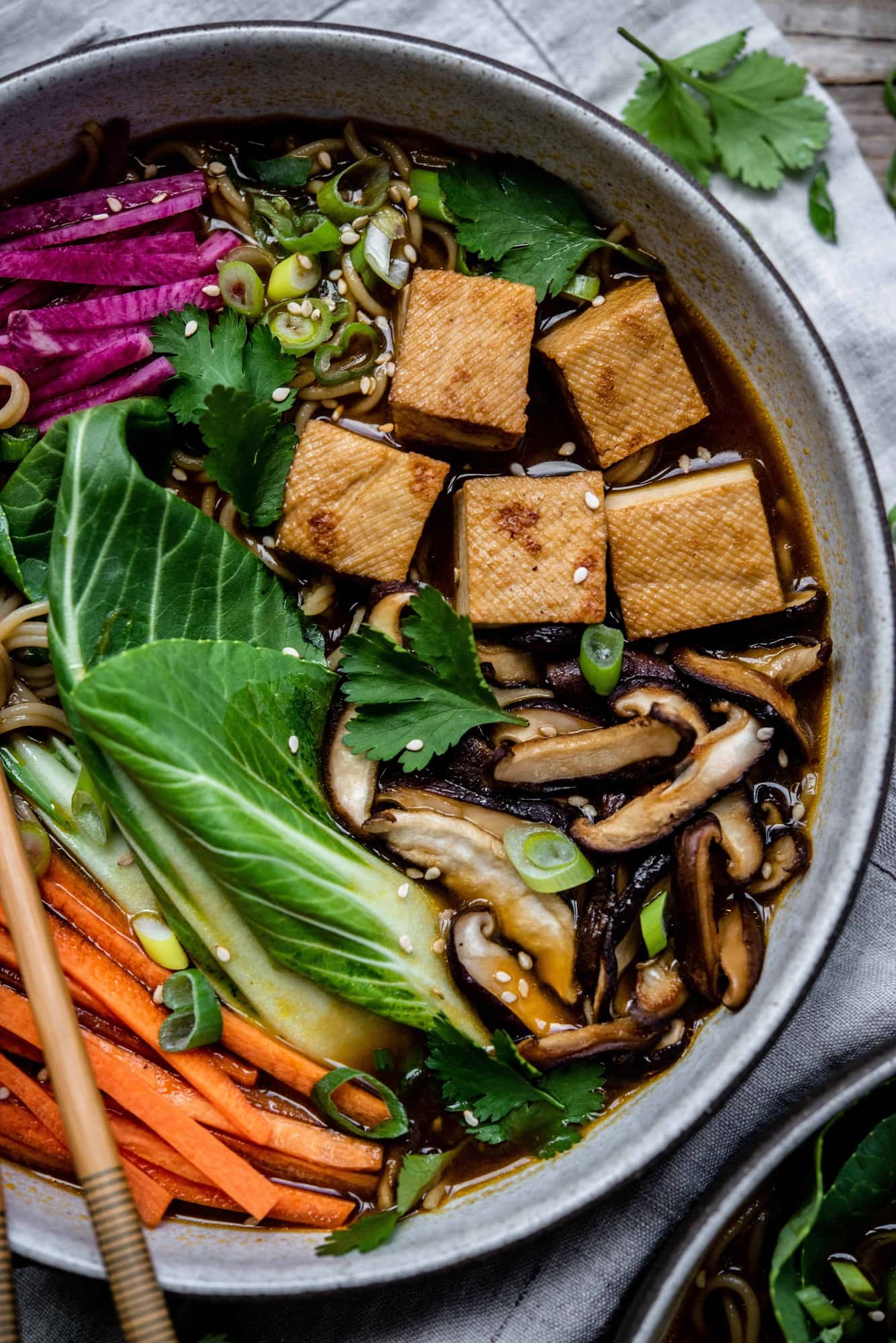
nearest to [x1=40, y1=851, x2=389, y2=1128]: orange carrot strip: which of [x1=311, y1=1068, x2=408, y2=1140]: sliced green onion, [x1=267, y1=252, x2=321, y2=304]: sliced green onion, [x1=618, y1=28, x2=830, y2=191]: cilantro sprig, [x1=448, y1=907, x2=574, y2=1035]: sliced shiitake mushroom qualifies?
[x1=311, y1=1068, x2=408, y2=1140]: sliced green onion

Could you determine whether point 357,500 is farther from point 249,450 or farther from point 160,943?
point 160,943

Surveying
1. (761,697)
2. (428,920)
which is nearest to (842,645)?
(761,697)

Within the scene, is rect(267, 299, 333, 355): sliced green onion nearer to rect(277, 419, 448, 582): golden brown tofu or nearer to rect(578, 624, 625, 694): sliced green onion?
rect(277, 419, 448, 582): golden brown tofu

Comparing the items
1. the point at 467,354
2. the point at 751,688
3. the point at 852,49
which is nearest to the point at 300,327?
the point at 467,354

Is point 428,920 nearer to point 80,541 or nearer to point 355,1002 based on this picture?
point 355,1002

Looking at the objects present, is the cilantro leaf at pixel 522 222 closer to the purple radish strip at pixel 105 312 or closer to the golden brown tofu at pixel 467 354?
the golden brown tofu at pixel 467 354

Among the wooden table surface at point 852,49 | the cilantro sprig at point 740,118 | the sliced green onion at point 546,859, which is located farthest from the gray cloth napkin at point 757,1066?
the sliced green onion at point 546,859
